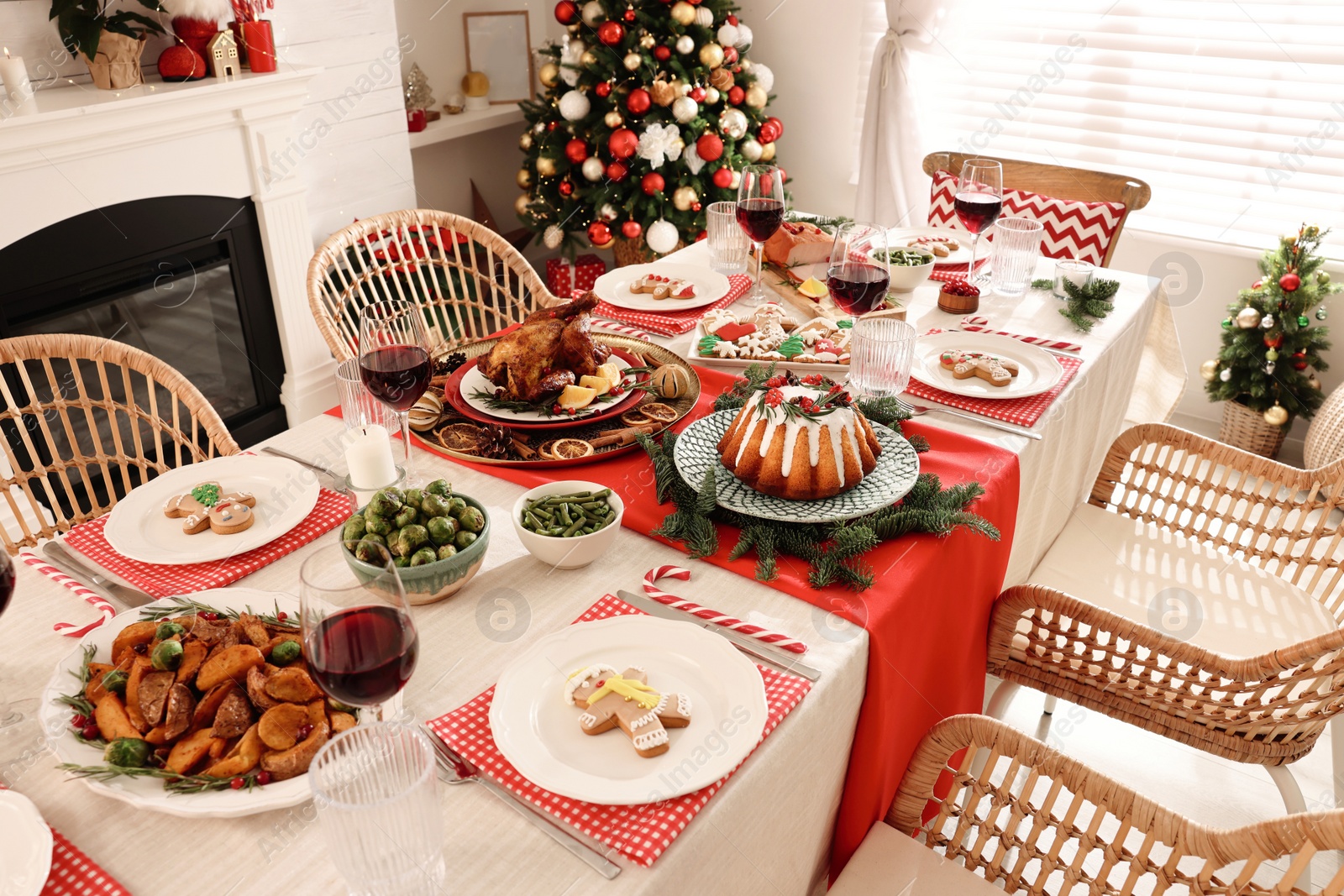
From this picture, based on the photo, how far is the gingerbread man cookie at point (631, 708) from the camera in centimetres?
83

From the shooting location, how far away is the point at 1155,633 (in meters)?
1.30

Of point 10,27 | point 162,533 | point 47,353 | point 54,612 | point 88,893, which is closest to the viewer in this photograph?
point 88,893

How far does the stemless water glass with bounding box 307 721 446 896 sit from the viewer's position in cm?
66

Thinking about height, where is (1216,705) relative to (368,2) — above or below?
below

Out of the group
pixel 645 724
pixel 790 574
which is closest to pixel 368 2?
pixel 790 574

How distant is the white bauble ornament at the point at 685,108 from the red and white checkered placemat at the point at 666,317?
1.52 metres

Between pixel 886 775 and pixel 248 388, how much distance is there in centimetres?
259

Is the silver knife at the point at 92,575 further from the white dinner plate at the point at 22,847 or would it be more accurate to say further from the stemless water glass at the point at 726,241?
the stemless water glass at the point at 726,241

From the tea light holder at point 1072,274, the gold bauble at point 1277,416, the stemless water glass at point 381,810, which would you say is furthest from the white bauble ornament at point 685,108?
the stemless water glass at point 381,810

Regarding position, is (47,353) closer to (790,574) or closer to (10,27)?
(790,574)

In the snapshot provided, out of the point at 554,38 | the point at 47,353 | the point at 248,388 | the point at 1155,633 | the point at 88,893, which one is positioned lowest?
the point at 248,388

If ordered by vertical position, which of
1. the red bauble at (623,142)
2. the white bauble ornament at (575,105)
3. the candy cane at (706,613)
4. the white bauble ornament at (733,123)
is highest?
the white bauble ornament at (575,105)

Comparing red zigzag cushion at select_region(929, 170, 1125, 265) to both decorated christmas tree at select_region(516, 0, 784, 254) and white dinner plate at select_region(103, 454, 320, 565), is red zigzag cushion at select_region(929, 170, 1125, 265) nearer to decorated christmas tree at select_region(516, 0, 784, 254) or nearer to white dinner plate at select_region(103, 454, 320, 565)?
decorated christmas tree at select_region(516, 0, 784, 254)

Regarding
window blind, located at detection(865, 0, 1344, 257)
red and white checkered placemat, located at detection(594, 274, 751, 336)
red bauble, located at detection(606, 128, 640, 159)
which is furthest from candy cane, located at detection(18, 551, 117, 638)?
window blind, located at detection(865, 0, 1344, 257)
